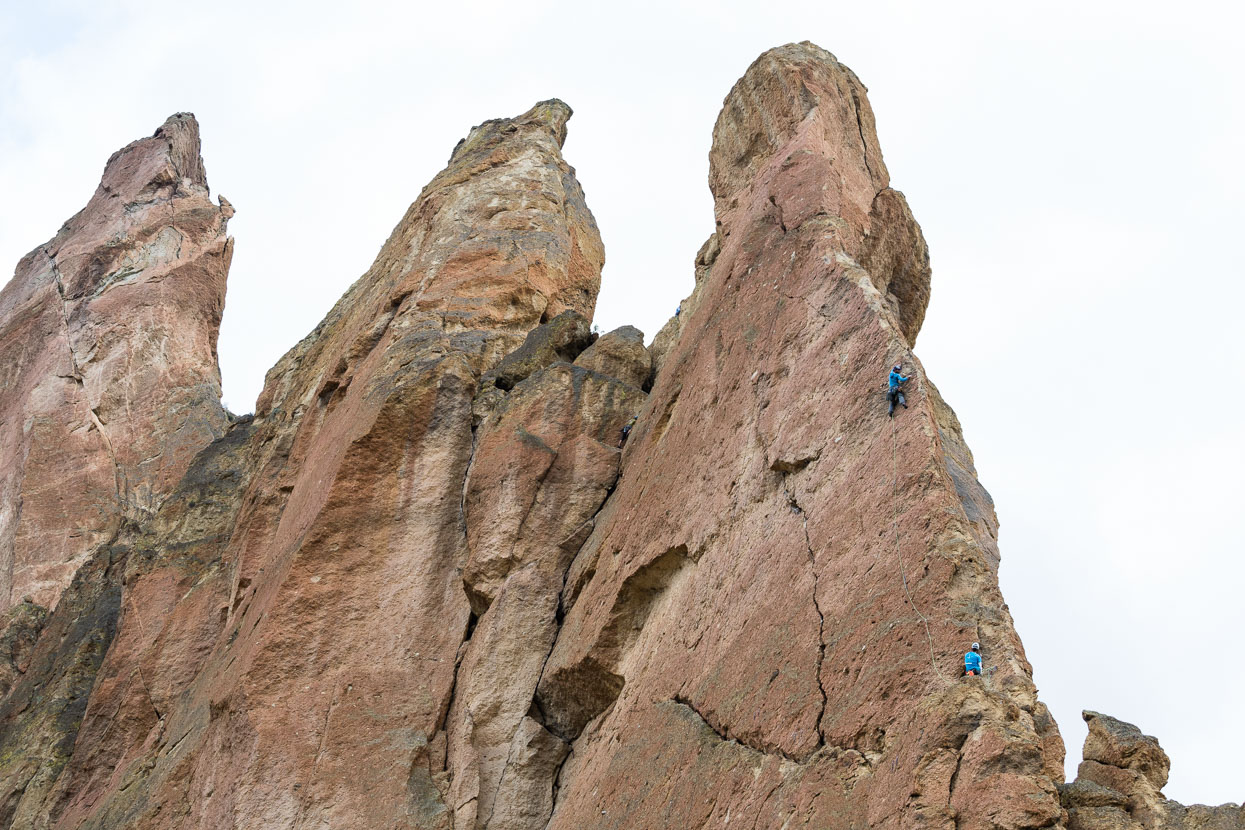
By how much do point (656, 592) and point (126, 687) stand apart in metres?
11.1

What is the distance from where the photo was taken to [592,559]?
16062 millimetres

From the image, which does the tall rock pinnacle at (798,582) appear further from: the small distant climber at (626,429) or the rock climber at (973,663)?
the small distant climber at (626,429)

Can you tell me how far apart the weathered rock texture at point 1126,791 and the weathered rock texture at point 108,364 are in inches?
926

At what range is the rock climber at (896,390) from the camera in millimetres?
11680

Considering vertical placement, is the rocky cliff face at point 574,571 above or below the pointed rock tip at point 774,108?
below

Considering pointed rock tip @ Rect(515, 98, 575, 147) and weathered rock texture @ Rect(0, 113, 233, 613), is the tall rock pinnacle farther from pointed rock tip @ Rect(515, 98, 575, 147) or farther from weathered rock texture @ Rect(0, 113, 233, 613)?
weathered rock texture @ Rect(0, 113, 233, 613)

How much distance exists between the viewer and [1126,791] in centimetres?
1023

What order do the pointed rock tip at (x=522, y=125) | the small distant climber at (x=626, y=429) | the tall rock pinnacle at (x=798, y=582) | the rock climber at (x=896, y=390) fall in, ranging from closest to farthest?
the tall rock pinnacle at (x=798, y=582) < the rock climber at (x=896, y=390) < the small distant climber at (x=626, y=429) < the pointed rock tip at (x=522, y=125)

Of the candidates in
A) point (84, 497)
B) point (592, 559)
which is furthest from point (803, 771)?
point (84, 497)

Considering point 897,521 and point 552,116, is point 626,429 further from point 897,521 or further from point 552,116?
point 552,116

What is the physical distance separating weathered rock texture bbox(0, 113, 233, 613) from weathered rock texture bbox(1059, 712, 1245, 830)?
23521mm

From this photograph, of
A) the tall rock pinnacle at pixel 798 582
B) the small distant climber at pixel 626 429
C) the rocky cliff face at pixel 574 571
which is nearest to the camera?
the tall rock pinnacle at pixel 798 582

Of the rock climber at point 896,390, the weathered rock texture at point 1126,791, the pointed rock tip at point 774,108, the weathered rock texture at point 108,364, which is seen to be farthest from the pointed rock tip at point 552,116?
the weathered rock texture at point 1126,791

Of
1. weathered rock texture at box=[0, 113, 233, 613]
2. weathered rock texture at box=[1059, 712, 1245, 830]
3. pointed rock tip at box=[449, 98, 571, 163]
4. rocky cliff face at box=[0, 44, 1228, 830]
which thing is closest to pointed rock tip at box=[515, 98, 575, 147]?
pointed rock tip at box=[449, 98, 571, 163]
